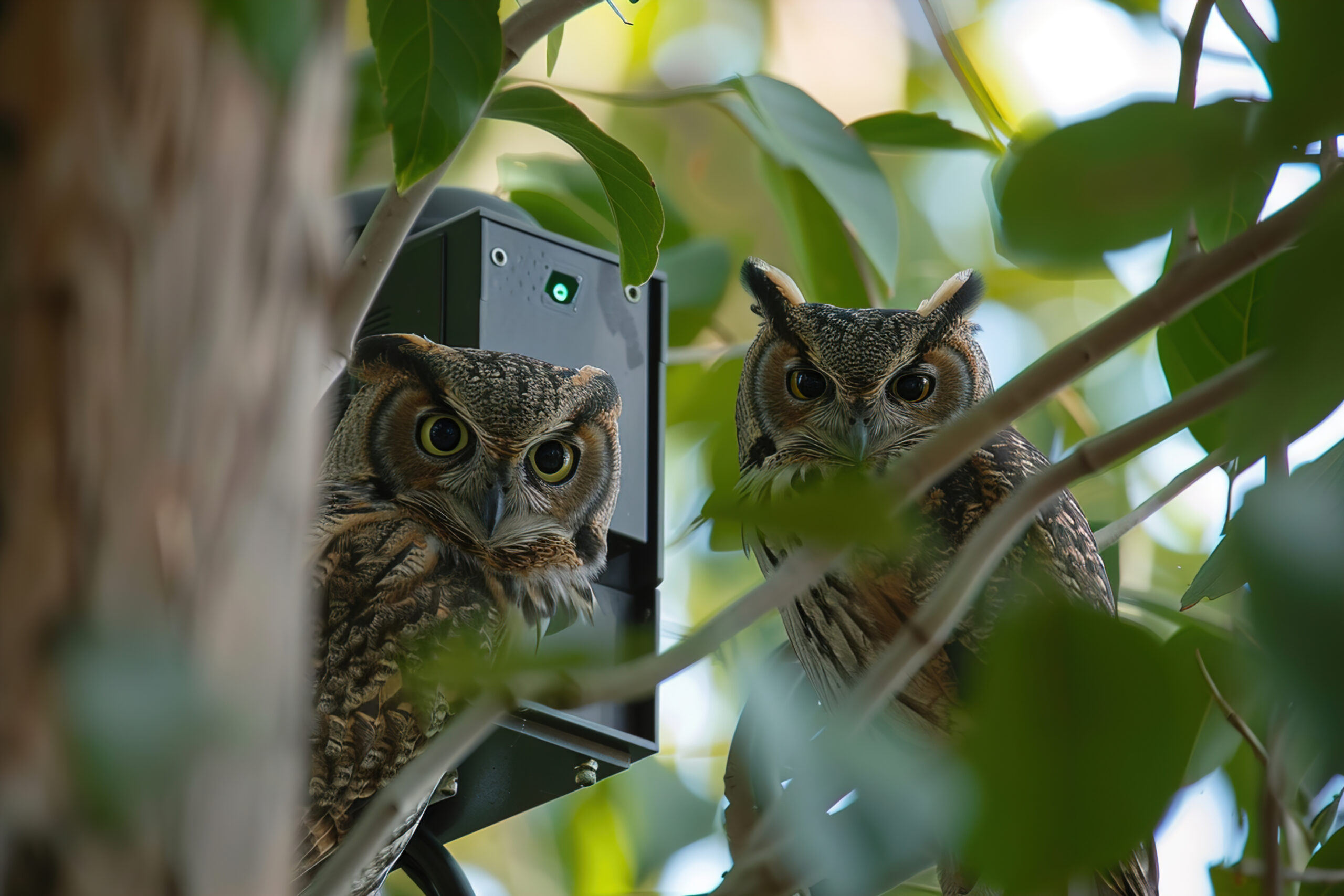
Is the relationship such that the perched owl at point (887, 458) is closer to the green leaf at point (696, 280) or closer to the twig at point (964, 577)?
the green leaf at point (696, 280)

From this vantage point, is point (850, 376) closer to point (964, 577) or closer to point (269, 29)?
point (964, 577)

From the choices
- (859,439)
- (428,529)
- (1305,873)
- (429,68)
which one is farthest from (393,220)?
(859,439)

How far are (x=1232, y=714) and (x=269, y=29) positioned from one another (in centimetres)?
50

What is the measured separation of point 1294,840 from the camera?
3.83ft

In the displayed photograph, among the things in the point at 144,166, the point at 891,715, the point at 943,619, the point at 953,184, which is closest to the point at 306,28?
the point at 144,166

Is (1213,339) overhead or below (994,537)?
overhead

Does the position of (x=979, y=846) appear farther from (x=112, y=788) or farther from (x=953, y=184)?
(x=953, y=184)

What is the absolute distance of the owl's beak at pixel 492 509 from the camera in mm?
1466

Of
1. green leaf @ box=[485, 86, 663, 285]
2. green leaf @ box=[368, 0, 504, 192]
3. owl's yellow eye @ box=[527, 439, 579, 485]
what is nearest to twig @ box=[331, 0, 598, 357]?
green leaf @ box=[368, 0, 504, 192]

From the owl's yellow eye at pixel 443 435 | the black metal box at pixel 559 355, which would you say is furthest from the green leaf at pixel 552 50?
the owl's yellow eye at pixel 443 435

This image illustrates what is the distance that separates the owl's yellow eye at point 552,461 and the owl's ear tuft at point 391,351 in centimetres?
18

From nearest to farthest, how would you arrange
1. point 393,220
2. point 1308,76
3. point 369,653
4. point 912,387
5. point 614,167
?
point 1308,76 < point 393,220 < point 614,167 < point 369,653 < point 912,387

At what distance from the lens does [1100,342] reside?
0.54 m

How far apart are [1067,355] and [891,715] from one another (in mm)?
993
